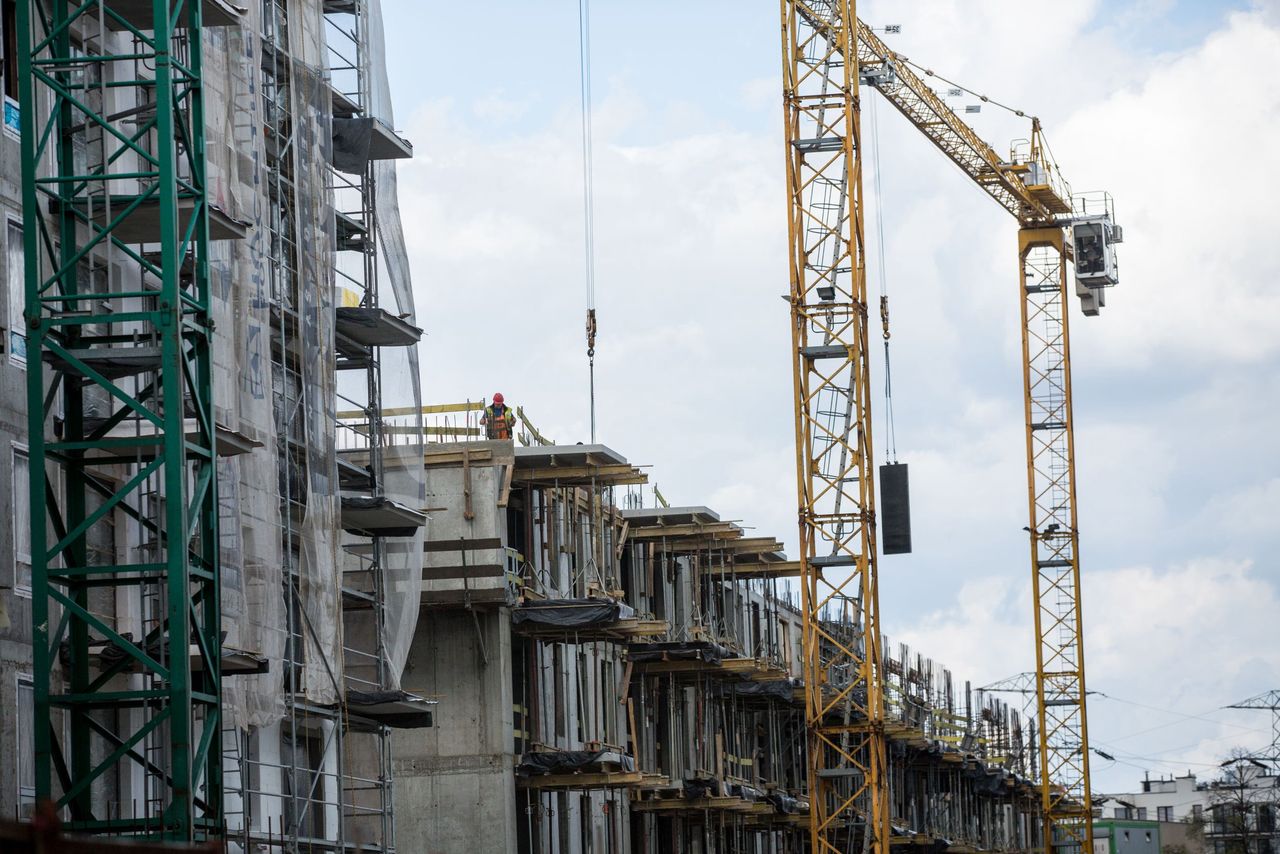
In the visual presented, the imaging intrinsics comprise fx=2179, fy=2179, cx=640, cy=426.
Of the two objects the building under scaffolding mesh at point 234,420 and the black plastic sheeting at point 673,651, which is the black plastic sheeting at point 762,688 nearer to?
the black plastic sheeting at point 673,651

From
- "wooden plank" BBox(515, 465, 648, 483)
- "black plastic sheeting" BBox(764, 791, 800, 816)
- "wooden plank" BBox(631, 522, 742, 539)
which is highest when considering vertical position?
"wooden plank" BBox(515, 465, 648, 483)

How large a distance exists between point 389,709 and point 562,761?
8.30 meters

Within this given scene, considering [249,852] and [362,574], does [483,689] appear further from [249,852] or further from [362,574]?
[249,852]

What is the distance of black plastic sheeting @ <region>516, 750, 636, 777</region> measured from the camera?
4212cm

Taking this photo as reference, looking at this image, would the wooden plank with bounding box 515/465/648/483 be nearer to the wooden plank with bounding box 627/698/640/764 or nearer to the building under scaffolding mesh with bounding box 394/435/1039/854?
the building under scaffolding mesh with bounding box 394/435/1039/854

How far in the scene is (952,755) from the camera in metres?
82.1

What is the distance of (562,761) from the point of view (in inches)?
1671

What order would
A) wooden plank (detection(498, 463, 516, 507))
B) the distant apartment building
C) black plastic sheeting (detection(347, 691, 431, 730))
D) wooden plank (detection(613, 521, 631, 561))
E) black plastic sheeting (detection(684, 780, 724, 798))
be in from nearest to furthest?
black plastic sheeting (detection(347, 691, 431, 730)) < wooden plank (detection(498, 463, 516, 507)) < wooden plank (detection(613, 521, 631, 561)) < black plastic sheeting (detection(684, 780, 724, 798)) < the distant apartment building

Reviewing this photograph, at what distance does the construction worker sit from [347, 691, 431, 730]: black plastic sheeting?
31.5 ft

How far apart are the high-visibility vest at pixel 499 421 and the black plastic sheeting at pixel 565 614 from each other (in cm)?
389

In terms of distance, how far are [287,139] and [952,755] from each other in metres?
54.2

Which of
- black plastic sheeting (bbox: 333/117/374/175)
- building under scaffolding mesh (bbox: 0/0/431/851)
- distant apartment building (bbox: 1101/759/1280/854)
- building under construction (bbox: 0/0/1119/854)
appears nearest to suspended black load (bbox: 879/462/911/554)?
building under construction (bbox: 0/0/1119/854)

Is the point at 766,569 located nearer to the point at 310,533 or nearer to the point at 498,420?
the point at 498,420

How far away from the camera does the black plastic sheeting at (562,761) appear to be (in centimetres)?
4212
